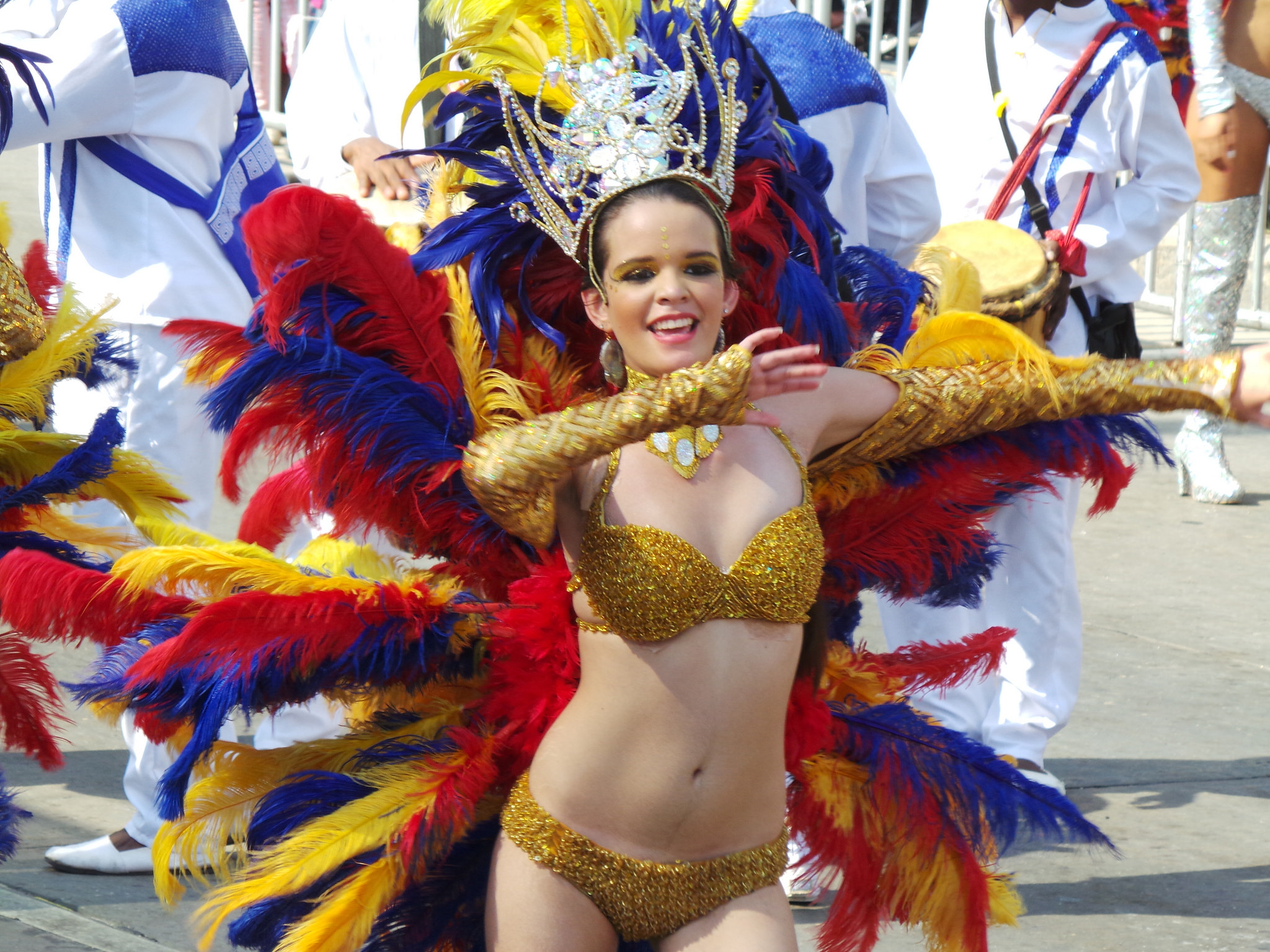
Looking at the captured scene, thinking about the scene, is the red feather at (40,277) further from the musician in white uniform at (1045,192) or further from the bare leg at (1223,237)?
the bare leg at (1223,237)

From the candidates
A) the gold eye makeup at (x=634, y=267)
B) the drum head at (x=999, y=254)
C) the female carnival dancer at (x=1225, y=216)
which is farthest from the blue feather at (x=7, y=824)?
the female carnival dancer at (x=1225, y=216)

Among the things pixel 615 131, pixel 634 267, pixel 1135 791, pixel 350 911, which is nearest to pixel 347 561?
pixel 350 911

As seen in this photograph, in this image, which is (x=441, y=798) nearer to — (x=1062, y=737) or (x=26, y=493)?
(x=26, y=493)

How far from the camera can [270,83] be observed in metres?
11.0

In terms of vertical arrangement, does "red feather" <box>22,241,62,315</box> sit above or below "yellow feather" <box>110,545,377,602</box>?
above

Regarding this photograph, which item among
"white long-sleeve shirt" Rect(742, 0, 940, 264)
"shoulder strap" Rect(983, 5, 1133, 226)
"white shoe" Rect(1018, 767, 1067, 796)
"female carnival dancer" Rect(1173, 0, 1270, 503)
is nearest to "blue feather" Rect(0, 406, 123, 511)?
"white long-sleeve shirt" Rect(742, 0, 940, 264)

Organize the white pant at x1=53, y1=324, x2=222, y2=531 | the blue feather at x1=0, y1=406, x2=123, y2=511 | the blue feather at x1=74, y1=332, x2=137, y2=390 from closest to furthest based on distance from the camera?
1. the blue feather at x1=0, y1=406, x2=123, y2=511
2. the blue feather at x1=74, y1=332, x2=137, y2=390
3. the white pant at x1=53, y1=324, x2=222, y2=531

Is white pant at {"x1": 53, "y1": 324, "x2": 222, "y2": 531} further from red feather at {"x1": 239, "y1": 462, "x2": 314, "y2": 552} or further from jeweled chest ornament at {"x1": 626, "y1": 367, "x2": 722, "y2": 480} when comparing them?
jeweled chest ornament at {"x1": 626, "y1": 367, "x2": 722, "y2": 480}

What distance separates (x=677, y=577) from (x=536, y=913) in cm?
52

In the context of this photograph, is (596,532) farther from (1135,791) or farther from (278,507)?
(1135,791)

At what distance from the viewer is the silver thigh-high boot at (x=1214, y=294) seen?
6988 millimetres

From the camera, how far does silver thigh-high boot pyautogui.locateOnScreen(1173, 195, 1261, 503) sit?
6.99 m

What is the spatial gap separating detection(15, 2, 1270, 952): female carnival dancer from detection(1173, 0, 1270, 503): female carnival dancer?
14.2ft

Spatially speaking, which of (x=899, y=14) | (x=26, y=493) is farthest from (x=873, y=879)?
(x=899, y=14)
